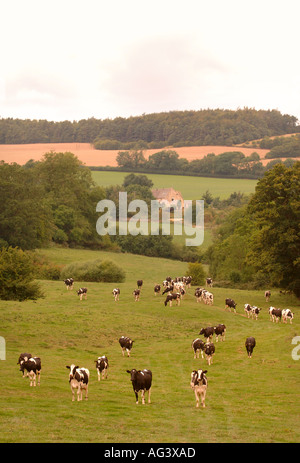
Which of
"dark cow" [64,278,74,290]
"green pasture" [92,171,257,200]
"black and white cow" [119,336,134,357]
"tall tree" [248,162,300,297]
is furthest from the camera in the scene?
"green pasture" [92,171,257,200]

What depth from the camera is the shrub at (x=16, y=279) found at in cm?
3750

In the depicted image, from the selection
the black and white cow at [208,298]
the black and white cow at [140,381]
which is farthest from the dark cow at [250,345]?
the black and white cow at [208,298]

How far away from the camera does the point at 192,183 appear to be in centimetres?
18088

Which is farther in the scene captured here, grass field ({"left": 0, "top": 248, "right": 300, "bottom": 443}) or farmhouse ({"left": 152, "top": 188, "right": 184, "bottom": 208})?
farmhouse ({"left": 152, "top": 188, "right": 184, "bottom": 208})

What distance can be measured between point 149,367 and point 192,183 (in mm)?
153370

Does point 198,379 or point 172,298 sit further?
point 172,298

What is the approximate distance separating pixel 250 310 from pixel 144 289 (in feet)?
46.0

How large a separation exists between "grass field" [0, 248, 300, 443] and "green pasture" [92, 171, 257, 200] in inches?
4382

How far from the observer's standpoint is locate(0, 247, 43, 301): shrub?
3750 centimetres

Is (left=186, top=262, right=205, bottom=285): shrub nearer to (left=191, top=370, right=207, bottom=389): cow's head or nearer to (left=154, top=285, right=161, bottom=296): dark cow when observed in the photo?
(left=154, top=285, right=161, bottom=296): dark cow

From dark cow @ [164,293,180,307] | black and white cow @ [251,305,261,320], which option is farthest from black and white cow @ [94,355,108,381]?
dark cow @ [164,293,180,307]

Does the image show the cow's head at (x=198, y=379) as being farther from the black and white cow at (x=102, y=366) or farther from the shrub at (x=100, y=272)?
the shrub at (x=100, y=272)

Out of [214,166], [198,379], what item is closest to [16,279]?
[198,379]

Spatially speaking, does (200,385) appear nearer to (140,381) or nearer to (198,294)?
(140,381)
